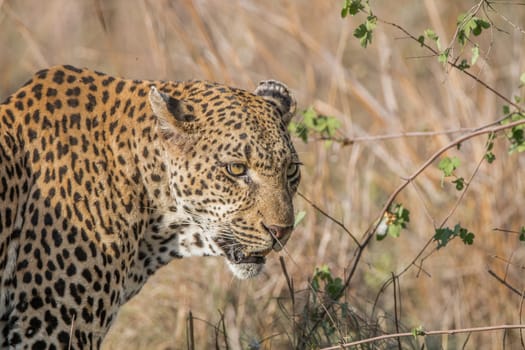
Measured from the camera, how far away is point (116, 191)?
21.9ft

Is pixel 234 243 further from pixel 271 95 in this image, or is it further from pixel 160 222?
pixel 271 95

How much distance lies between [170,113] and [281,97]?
97 centimetres

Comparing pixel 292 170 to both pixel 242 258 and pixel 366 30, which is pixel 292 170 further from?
pixel 366 30

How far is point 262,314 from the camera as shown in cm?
968

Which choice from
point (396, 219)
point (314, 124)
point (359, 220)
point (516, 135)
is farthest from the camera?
point (359, 220)

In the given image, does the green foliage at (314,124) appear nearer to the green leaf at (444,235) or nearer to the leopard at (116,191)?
the leopard at (116,191)

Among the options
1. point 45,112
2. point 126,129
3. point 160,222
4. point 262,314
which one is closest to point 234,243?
point 160,222

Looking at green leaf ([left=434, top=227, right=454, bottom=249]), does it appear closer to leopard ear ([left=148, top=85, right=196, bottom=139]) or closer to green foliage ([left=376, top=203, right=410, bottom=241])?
green foliage ([left=376, top=203, right=410, bottom=241])

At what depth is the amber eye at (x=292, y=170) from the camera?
6904mm

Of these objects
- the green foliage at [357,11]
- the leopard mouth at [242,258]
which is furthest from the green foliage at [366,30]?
the leopard mouth at [242,258]

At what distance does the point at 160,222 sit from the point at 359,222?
14.6 feet

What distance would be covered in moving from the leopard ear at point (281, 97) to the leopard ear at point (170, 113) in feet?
2.27

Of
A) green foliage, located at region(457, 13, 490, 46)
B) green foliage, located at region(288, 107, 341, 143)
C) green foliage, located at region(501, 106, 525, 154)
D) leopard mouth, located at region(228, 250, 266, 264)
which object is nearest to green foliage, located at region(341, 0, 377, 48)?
green foliage, located at region(457, 13, 490, 46)

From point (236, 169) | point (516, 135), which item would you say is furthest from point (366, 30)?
point (516, 135)
